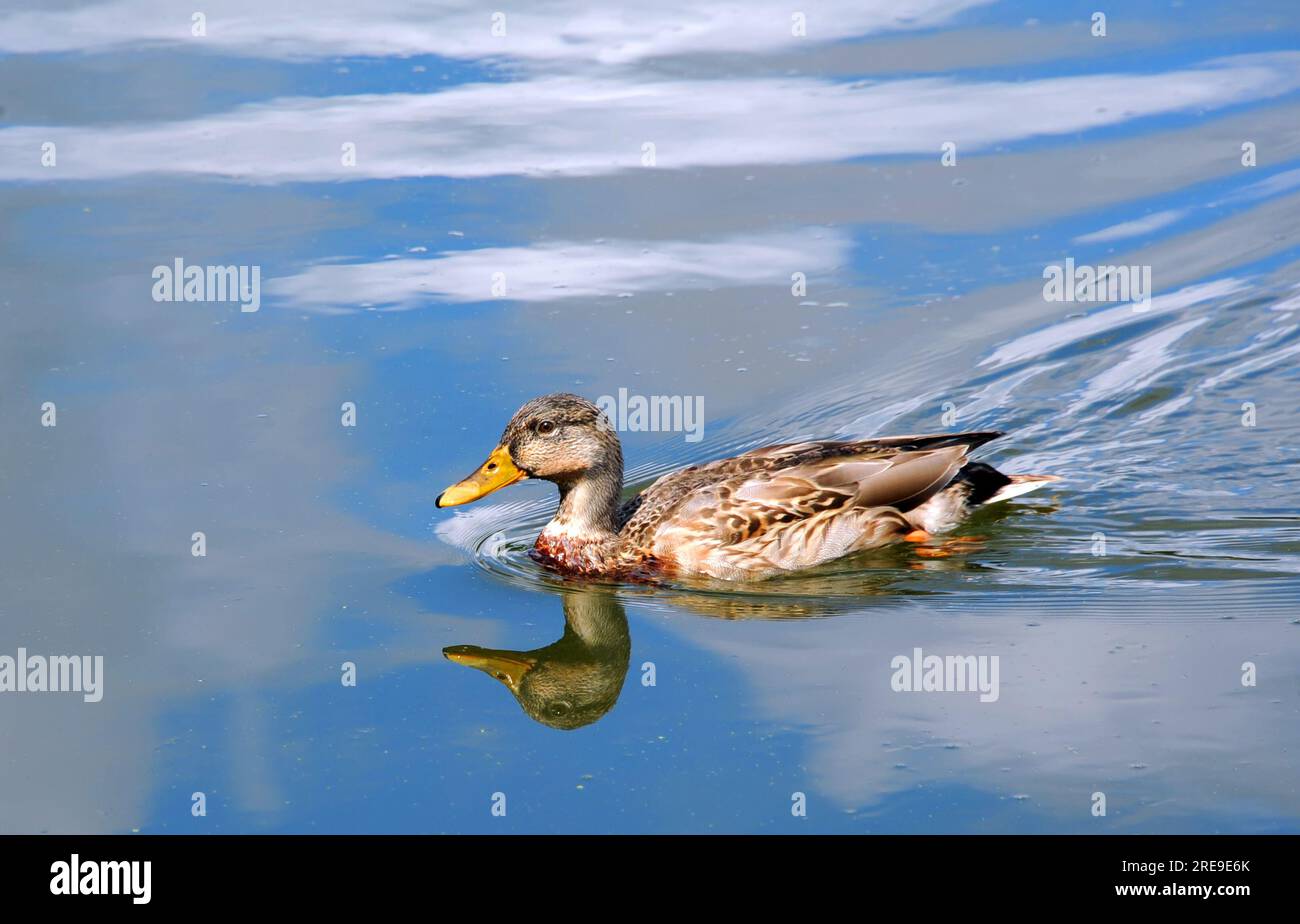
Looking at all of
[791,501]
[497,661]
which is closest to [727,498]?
[791,501]

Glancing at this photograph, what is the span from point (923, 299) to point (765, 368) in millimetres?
1582

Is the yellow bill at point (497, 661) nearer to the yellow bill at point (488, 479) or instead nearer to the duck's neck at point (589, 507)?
the yellow bill at point (488, 479)

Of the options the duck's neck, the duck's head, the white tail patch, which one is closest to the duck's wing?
the duck's neck

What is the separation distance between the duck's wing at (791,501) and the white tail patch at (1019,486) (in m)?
0.35

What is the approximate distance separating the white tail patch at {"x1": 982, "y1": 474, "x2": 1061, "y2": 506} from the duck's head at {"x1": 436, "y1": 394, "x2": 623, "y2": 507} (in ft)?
8.24

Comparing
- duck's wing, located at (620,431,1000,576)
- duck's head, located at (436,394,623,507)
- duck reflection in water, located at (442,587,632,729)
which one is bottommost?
duck reflection in water, located at (442,587,632,729)

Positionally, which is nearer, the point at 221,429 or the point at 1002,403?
the point at 221,429

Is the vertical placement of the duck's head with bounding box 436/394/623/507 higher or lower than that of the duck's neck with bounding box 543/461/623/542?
higher

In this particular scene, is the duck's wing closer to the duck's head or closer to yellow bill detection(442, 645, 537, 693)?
the duck's head

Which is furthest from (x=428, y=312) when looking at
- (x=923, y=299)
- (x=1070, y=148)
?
(x=1070, y=148)

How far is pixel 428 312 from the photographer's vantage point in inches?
521

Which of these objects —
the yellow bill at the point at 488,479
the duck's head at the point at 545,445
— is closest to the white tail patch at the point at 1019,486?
the duck's head at the point at 545,445

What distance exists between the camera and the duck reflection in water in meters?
8.71

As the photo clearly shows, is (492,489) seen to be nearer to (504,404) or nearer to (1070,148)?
(504,404)
